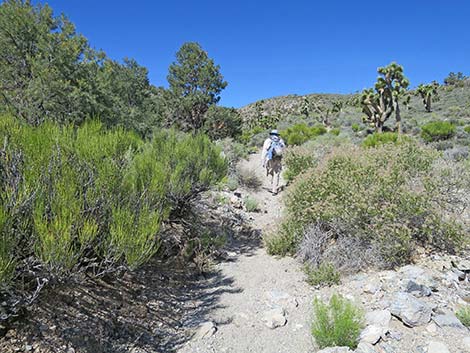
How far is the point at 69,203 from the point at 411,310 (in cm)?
351

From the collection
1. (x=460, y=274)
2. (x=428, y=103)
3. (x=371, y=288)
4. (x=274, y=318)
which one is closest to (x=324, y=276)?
(x=371, y=288)

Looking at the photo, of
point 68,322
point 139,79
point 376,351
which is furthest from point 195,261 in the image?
point 139,79

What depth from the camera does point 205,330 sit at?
335 centimetres

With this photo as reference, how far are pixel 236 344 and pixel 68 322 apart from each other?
1.79m

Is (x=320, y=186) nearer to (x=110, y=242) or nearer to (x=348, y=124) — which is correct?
(x=110, y=242)

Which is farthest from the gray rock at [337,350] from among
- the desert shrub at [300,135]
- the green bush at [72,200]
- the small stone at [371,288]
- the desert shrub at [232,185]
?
the desert shrub at [300,135]

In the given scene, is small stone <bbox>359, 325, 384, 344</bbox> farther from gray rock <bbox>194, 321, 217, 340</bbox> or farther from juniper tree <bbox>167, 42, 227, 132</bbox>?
juniper tree <bbox>167, 42, 227, 132</bbox>

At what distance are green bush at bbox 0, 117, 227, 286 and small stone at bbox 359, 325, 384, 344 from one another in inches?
87.5

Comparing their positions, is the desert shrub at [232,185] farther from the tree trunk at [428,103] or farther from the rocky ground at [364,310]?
the tree trunk at [428,103]

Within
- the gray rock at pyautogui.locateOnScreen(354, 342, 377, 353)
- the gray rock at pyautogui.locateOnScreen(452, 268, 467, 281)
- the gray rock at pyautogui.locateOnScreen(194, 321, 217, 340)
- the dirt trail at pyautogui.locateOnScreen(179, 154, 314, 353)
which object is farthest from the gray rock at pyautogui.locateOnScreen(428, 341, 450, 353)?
the gray rock at pyautogui.locateOnScreen(194, 321, 217, 340)

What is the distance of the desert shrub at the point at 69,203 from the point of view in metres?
2.08

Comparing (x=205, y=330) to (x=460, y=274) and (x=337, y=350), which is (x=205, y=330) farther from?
(x=460, y=274)

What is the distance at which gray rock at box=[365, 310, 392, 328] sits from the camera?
298cm

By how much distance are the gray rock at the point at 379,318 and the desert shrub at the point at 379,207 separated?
1146 millimetres
